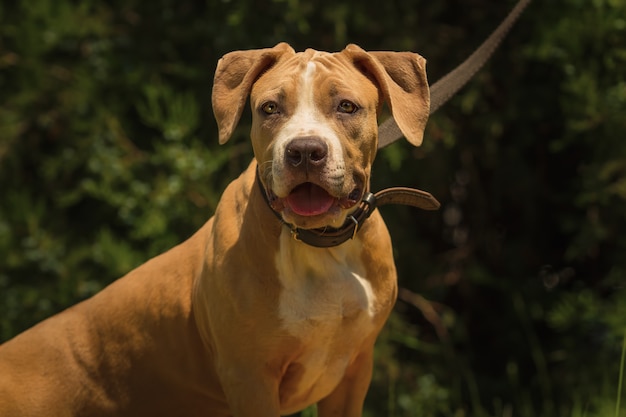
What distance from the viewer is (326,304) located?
10.3 ft

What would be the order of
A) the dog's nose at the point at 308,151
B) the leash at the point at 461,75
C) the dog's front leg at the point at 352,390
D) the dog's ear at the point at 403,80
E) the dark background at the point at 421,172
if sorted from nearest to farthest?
the dog's nose at the point at 308,151 → the dog's ear at the point at 403,80 → the dog's front leg at the point at 352,390 → the leash at the point at 461,75 → the dark background at the point at 421,172

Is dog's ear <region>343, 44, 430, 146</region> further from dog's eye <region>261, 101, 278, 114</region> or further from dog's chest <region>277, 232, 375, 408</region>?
dog's chest <region>277, 232, 375, 408</region>

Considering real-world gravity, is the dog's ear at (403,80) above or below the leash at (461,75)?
above

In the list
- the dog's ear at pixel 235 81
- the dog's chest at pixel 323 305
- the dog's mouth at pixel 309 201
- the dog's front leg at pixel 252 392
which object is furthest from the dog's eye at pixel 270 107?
the dog's front leg at pixel 252 392

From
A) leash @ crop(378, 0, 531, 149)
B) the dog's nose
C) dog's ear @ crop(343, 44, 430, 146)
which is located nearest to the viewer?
the dog's nose

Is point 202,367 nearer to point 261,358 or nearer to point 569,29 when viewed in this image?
point 261,358

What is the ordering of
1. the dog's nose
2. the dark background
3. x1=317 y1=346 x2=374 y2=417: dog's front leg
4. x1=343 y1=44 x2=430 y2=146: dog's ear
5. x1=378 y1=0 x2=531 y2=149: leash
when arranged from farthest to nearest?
1. the dark background
2. x1=378 y1=0 x2=531 y2=149: leash
3. x1=317 y1=346 x2=374 y2=417: dog's front leg
4. x1=343 y1=44 x2=430 y2=146: dog's ear
5. the dog's nose

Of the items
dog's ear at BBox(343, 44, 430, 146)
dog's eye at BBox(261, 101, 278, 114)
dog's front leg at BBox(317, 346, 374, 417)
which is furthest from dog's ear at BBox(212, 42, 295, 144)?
dog's front leg at BBox(317, 346, 374, 417)

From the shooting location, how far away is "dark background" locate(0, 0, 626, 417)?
5.40 meters

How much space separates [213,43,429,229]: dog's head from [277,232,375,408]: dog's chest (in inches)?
5.8

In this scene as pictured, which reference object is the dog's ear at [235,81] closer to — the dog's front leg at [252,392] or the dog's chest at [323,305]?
the dog's chest at [323,305]

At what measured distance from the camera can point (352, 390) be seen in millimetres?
3422

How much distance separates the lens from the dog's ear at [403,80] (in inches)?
121

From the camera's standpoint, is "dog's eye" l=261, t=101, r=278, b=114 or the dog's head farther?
"dog's eye" l=261, t=101, r=278, b=114
